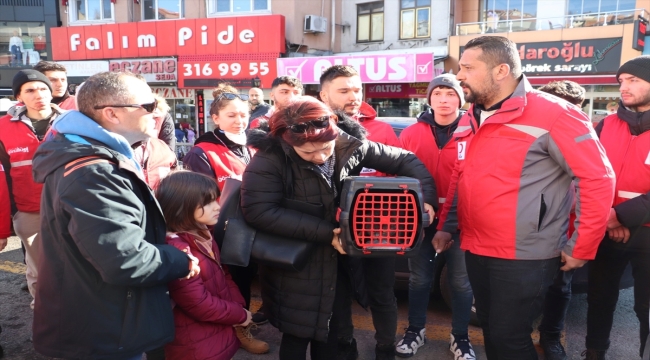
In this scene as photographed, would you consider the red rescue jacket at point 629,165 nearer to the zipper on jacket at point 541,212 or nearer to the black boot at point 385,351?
the zipper on jacket at point 541,212

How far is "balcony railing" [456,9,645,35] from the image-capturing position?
39.8 ft

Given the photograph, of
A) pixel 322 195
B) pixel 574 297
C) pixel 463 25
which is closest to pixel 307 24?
pixel 463 25

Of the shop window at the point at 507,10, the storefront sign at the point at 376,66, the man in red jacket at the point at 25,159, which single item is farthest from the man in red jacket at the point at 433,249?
the shop window at the point at 507,10

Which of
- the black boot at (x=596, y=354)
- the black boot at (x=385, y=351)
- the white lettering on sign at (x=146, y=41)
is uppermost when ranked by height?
the white lettering on sign at (x=146, y=41)

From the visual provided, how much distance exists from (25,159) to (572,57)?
13.2m

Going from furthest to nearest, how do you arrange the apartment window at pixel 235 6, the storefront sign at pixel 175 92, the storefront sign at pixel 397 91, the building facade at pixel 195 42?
the storefront sign at pixel 175 92
the apartment window at pixel 235 6
the building facade at pixel 195 42
the storefront sign at pixel 397 91

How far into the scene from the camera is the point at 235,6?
55.0 feet

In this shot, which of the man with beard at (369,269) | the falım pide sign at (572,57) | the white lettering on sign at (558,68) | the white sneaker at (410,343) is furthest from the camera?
the white lettering on sign at (558,68)

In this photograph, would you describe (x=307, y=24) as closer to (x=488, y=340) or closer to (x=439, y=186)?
(x=439, y=186)

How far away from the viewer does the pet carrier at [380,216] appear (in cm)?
211

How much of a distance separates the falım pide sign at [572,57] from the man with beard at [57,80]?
11.5 metres

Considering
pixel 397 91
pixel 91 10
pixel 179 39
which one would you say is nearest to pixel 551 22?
pixel 397 91

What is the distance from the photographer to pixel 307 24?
51.9ft

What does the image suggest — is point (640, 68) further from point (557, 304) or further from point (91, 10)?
point (91, 10)
